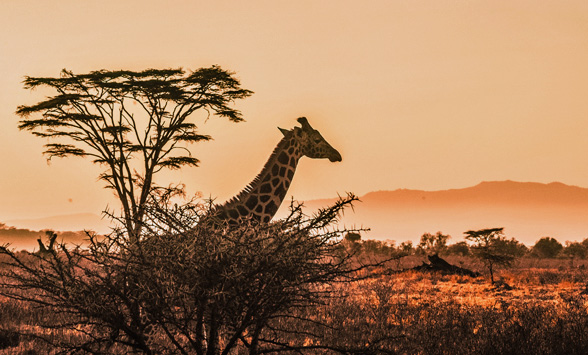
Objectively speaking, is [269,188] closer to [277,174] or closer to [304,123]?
[277,174]

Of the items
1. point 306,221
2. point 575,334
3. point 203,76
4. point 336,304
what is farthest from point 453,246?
point 306,221

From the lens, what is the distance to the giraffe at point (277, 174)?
12.3 metres

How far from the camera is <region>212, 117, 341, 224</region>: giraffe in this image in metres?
12.3

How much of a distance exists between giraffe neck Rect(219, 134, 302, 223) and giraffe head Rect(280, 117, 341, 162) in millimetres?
155

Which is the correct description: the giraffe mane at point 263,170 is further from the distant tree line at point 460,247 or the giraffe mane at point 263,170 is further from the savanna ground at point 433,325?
the distant tree line at point 460,247

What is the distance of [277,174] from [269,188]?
0.55m

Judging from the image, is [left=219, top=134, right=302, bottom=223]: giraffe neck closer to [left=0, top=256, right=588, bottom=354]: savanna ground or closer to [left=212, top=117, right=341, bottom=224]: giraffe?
[left=212, top=117, right=341, bottom=224]: giraffe

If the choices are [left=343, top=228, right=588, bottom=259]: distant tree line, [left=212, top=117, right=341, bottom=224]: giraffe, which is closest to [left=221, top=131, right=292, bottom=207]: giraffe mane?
[left=212, top=117, right=341, bottom=224]: giraffe

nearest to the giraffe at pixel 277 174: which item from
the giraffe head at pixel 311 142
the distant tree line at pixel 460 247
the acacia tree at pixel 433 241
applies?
the giraffe head at pixel 311 142

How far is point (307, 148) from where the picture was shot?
1480cm

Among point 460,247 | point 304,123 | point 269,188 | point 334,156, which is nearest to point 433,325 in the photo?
point 269,188

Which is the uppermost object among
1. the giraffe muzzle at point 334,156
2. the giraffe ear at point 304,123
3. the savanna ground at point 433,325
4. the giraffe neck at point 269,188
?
the giraffe ear at point 304,123

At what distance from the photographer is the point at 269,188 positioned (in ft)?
43.0

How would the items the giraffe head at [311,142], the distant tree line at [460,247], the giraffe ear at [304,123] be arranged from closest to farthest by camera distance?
1. the giraffe head at [311,142]
2. the giraffe ear at [304,123]
3. the distant tree line at [460,247]
